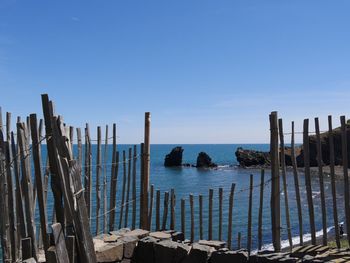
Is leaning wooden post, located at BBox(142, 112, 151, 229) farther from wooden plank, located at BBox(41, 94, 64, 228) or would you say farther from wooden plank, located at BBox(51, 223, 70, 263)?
wooden plank, located at BBox(51, 223, 70, 263)

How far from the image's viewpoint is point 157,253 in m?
6.65

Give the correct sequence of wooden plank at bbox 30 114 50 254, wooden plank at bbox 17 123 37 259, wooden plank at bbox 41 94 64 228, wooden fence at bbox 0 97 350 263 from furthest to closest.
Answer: wooden plank at bbox 17 123 37 259 → wooden plank at bbox 30 114 50 254 → wooden plank at bbox 41 94 64 228 → wooden fence at bbox 0 97 350 263

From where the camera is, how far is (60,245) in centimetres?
429

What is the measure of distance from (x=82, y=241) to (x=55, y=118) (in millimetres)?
1355

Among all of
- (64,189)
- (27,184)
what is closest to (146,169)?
(27,184)

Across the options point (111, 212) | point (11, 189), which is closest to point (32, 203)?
point (11, 189)

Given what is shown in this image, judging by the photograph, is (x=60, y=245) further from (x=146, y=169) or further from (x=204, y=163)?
(x=204, y=163)

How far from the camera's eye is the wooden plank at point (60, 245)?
13.9 feet

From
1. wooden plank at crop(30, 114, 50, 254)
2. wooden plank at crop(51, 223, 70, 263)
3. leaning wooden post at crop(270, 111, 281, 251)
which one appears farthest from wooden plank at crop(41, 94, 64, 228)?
leaning wooden post at crop(270, 111, 281, 251)

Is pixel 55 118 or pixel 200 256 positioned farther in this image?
pixel 200 256

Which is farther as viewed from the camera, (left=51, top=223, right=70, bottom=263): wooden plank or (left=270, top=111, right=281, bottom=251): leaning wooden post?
(left=270, top=111, right=281, bottom=251): leaning wooden post

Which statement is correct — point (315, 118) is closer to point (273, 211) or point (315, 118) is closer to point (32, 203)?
point (273, 211)

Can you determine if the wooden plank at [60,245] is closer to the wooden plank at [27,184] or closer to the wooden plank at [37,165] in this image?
the wooden plank at [37,165]

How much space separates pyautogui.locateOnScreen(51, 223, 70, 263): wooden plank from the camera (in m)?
4.23
